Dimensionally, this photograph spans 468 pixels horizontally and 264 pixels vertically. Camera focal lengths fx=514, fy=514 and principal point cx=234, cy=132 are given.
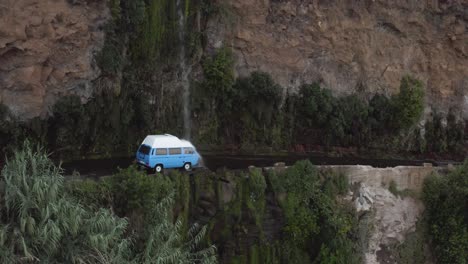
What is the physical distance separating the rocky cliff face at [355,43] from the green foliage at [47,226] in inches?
650

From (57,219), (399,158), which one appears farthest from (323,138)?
(57,219)

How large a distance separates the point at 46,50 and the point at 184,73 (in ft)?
26.3

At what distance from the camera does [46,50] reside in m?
25.1

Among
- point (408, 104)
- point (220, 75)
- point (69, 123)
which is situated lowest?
point (69, 123)

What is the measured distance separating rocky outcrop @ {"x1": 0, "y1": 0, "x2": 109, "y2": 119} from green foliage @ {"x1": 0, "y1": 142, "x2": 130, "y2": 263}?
899cm

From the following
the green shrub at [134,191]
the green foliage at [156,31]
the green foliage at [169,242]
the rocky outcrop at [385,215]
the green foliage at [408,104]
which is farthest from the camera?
the green foliage at [408,104]

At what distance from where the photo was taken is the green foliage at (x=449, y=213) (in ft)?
76.7

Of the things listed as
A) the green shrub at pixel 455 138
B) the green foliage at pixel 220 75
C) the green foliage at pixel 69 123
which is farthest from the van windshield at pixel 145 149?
the green shrub at pixel 455 138

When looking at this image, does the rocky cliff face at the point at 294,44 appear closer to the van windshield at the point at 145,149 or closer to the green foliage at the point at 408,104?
the green foliage at the point at 408,104

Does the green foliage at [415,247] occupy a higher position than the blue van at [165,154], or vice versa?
the blue van at [165,154]

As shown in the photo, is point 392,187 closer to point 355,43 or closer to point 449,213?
point 449,213

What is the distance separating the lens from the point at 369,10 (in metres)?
33.8

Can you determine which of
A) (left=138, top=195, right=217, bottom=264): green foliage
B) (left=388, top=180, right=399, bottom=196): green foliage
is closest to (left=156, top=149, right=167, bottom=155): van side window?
(left=138, top=195, right=217, bottom=264): green foliage

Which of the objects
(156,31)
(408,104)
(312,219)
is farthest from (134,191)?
(408,104)
